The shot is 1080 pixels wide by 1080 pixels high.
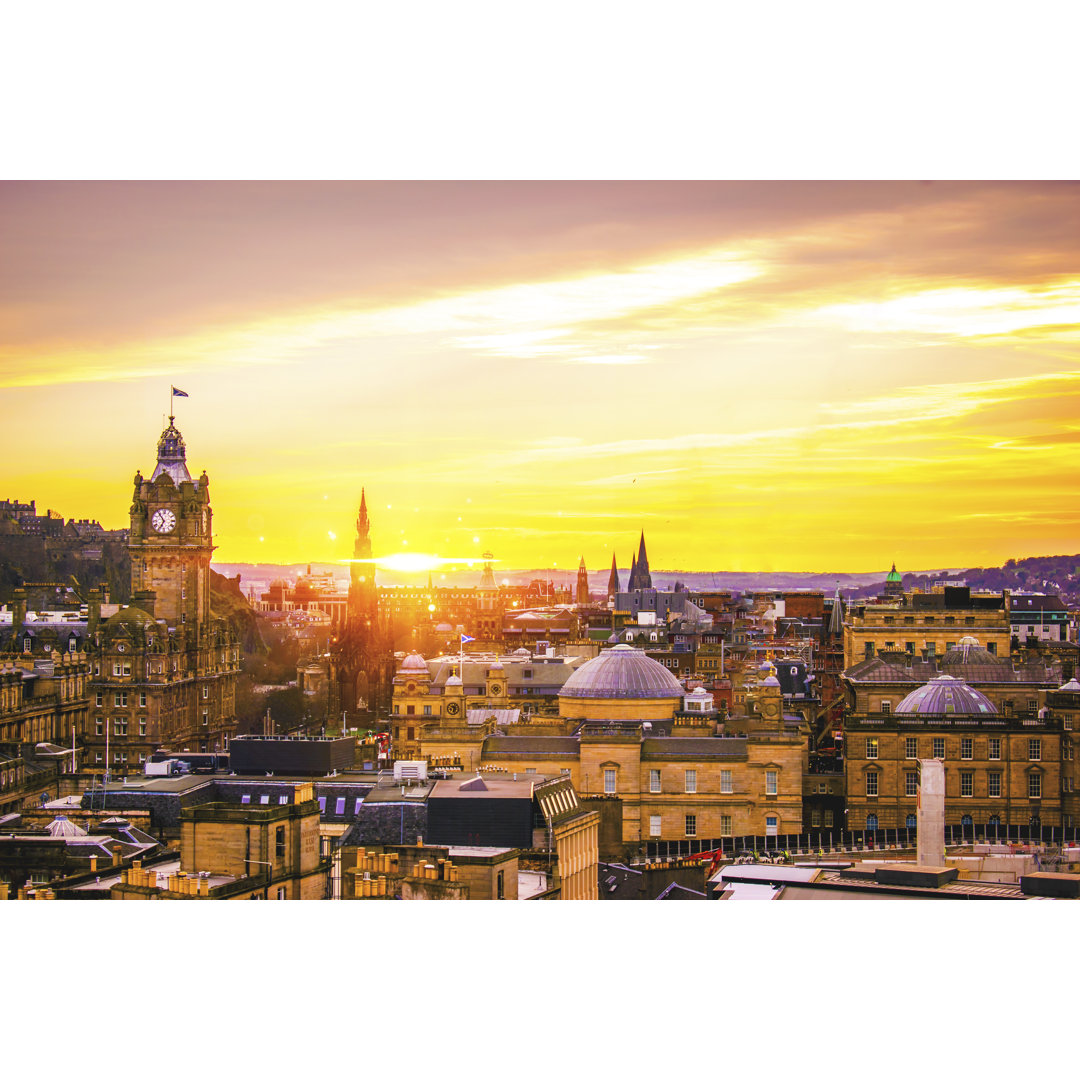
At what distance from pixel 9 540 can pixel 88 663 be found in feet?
32.3

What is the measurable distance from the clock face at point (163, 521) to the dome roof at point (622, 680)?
42.0 feet

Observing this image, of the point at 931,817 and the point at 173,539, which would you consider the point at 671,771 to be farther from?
the point at 173,539

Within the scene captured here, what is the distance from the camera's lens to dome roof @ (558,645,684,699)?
37062mm

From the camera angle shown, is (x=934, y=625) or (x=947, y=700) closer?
(x=947, y=700)

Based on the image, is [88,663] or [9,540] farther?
[9,540]

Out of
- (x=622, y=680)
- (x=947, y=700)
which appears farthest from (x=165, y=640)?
(x=947, y=700)

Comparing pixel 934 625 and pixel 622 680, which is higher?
pixel 934 625

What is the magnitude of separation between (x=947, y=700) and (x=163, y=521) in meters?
21.0

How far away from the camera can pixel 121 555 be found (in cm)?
5506

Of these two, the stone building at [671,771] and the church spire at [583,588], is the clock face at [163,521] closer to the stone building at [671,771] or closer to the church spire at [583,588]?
the stone building at [671,771]

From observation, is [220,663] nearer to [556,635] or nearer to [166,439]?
[166,439]

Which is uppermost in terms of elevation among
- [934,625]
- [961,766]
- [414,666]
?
[934,625]

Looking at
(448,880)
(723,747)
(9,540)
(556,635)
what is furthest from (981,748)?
(556,635)

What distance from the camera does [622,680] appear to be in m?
37.2
